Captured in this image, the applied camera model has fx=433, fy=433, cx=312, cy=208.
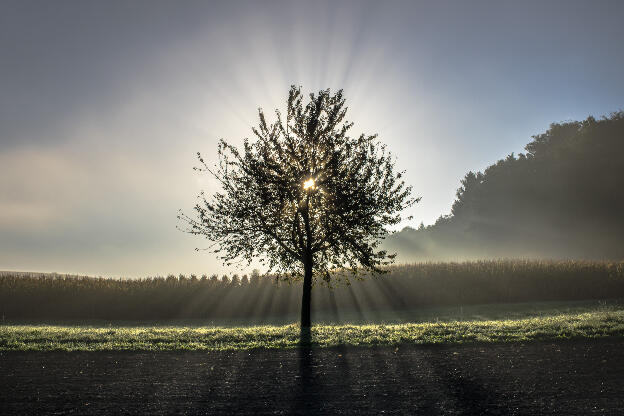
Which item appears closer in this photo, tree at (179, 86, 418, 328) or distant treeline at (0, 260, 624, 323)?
tree at (179, 86, 418, 328)

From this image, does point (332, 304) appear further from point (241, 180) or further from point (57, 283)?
point (57, 283)

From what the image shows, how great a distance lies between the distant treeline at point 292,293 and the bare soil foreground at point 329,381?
20.0 metres

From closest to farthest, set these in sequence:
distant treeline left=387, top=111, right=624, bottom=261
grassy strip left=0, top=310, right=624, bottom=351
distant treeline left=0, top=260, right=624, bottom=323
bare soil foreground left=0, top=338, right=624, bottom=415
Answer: bare soil foreground left=0, top=338, right=624, bottom=415, grassy strip left=0, top=310, right=624, bottom=351, distant treeline left=0, top=260, right=624, bottom=323, distant treeline left=387, top=111, right=624, bottom=261

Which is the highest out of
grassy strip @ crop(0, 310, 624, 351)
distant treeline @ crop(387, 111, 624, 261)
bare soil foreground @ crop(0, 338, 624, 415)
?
A: distant treeline @ crop(387, 111, 624, 261)

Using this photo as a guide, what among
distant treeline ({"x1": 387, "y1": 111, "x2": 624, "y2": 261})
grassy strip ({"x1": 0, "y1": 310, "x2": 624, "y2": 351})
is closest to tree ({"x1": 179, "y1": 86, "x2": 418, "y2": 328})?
grassy strip ({"x1": 0, "y1": 310, "x2": 624, "y2": 351})

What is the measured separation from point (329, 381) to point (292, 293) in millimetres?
26635

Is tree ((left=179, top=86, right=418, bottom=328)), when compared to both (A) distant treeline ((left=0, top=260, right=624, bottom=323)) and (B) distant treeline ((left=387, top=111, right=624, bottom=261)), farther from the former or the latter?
(B) distant treeline ((left=387, top=111, right=624, bottom=261))

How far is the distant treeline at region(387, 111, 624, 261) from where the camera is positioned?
68.9m

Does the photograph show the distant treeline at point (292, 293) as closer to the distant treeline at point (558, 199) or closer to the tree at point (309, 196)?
the tree at point (309, 196)

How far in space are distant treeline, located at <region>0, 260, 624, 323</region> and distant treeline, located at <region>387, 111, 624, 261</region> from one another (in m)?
37.2

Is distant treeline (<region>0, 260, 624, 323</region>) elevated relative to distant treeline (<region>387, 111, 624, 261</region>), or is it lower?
lower

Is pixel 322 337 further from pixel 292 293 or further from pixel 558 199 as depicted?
pixel 558 199

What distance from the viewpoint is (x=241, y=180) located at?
20.8 meters

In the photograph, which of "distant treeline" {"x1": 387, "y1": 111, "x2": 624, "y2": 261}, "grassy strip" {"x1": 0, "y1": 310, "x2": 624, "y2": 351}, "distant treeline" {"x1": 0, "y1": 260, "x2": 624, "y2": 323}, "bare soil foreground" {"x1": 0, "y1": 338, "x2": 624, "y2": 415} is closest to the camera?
"bare soil foreground" {"x1": 0, "y1": 338, "x2": 624, "y2": 415}
